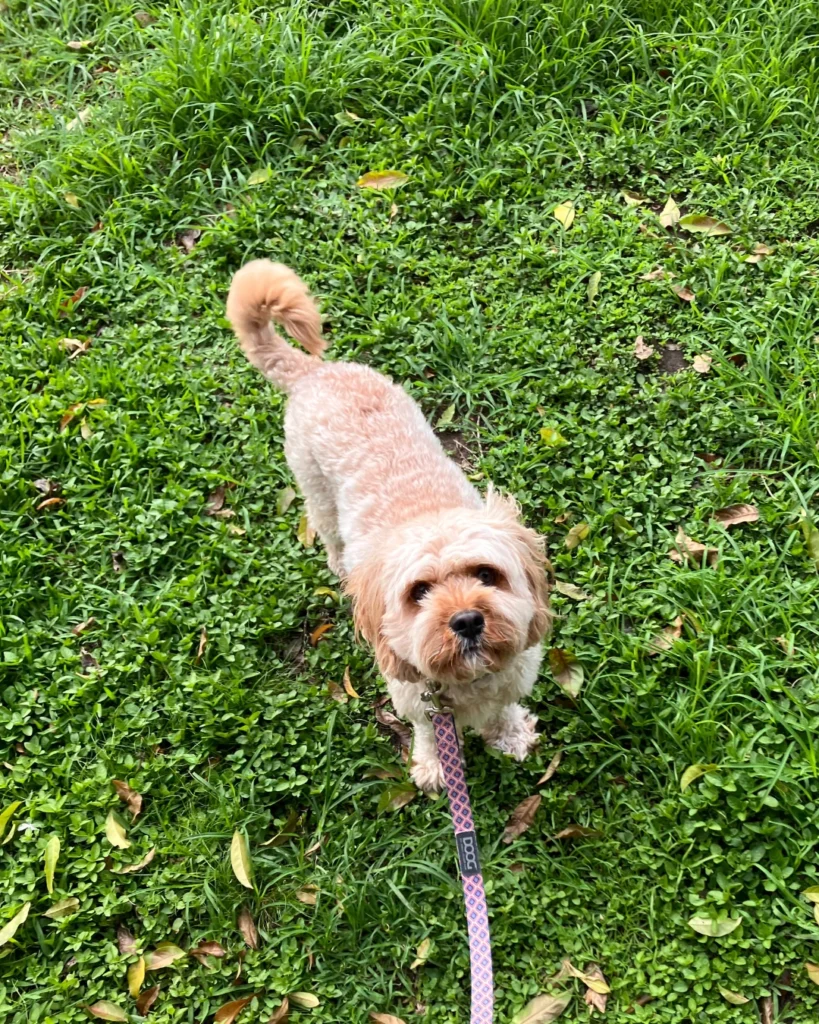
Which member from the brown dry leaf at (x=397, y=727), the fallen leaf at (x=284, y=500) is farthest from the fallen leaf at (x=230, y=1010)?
the fallen leaf at (x=284, y=500)

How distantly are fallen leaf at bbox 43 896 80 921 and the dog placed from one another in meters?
1.43

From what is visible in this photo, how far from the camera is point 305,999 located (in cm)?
286

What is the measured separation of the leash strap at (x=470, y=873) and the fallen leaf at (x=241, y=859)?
975mm

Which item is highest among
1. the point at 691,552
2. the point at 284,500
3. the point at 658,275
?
the point at 658,275

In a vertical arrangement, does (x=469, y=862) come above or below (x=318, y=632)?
above

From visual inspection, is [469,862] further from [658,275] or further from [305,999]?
[658,275]

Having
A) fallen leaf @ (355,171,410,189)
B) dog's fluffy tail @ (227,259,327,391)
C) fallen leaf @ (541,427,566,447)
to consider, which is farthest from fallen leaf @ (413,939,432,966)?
fallen leaf @ (355,171,410,189)

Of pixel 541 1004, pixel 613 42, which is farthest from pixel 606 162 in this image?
pixel 541 1004

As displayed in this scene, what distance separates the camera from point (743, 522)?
353 centimetres

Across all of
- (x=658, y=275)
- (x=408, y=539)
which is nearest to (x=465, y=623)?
(x=408, y=539)

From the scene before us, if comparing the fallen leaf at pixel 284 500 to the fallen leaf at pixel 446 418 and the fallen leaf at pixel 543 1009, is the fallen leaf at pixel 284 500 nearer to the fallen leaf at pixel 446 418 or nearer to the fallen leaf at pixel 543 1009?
the fallen leaf at pixel 446 418

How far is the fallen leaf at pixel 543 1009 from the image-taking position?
271cm

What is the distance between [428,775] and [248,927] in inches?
35.3

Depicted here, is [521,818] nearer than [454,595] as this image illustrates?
No
